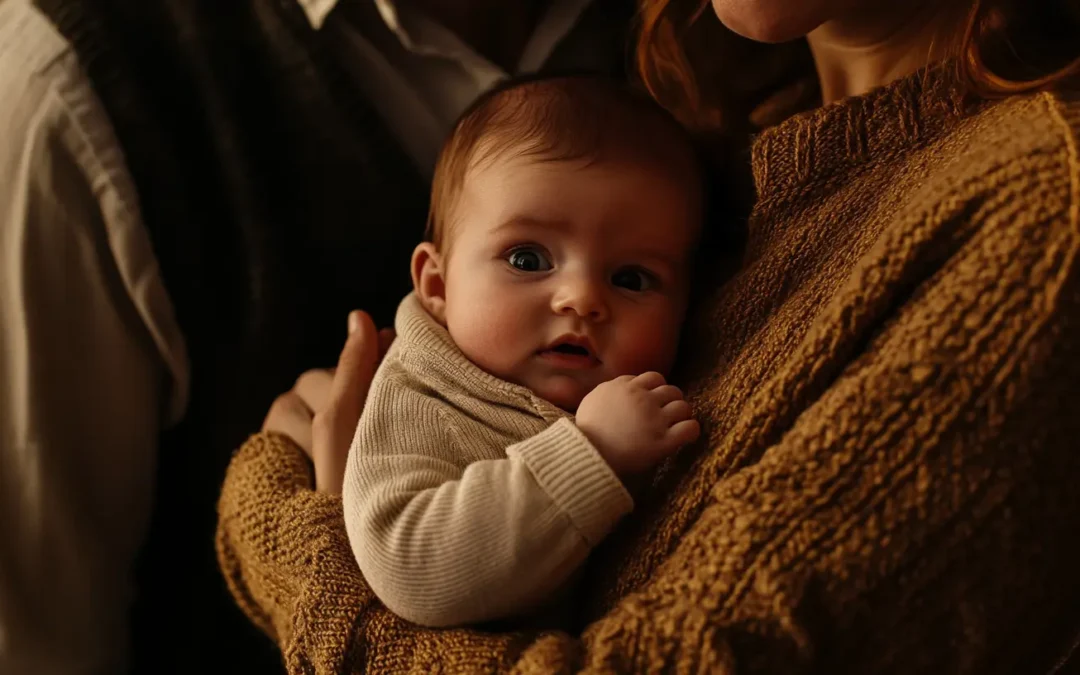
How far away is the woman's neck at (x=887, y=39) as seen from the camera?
904 millimetres

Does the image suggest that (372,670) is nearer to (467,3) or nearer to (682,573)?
(682,573)

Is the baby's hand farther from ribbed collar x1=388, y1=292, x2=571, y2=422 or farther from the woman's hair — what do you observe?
the woman's hair

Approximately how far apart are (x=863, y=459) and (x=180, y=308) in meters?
0.88

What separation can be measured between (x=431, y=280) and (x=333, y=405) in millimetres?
175

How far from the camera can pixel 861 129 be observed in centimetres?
85

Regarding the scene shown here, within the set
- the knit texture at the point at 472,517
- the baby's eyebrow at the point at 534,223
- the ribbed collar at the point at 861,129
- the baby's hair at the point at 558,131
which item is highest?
the ribbed collar at the point at 861,129

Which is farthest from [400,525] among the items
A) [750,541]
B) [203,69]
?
[203,69]

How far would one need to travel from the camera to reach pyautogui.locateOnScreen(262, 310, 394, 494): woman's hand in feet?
3.22

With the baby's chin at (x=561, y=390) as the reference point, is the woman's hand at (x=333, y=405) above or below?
below

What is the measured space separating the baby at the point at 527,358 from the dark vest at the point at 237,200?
20 cm

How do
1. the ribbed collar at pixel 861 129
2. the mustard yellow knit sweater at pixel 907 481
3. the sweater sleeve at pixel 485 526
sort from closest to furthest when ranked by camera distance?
the mustard yellow knit sweater at pixel 907 481, the sweater sleeve at pixel 485 526, the ribbed collar at pixel 861 129

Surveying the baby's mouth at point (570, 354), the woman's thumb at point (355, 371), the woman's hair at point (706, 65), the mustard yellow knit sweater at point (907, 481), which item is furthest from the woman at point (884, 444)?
the woman's hair at point (706, 65)

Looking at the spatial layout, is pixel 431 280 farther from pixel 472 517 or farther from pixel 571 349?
pixel 472 517

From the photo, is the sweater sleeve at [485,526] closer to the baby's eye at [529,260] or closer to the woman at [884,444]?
the woman at [884,444]
